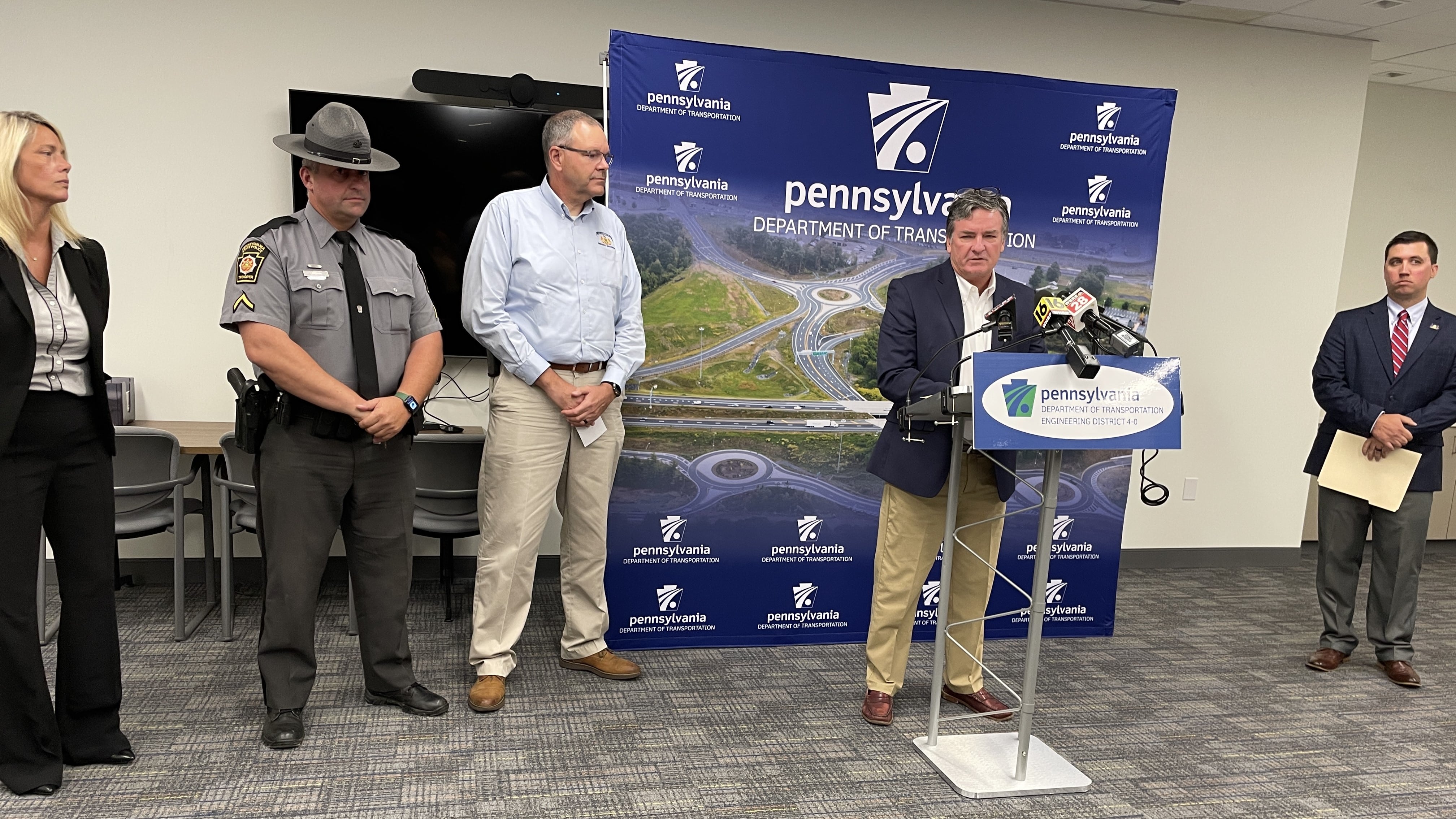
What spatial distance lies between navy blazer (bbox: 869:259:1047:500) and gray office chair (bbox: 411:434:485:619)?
186 cm

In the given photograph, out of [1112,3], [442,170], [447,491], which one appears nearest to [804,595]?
[447,491]

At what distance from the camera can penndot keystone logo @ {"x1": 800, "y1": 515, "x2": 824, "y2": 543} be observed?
3852 mm

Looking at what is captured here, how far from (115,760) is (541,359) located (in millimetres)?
1678

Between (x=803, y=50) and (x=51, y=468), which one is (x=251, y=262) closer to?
(x=51, y=468)

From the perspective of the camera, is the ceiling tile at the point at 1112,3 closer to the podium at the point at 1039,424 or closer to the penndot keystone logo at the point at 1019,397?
→ the podium at the point at 1039,424

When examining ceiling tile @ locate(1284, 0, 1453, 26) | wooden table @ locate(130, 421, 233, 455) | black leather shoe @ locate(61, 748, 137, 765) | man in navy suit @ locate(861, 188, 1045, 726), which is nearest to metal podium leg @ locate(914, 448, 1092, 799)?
man in navy suit @ locate(861, 188, 1045, 726)

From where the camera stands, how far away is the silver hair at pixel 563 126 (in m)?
3.09

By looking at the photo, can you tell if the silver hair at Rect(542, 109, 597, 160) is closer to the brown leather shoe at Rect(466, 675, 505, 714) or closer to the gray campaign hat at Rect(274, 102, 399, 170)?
the gray campaign hat at Rect(274, 102, 399, 170)

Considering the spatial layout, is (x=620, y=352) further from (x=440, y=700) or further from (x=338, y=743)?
(x=338, y=743)

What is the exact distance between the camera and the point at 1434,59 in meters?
5.67

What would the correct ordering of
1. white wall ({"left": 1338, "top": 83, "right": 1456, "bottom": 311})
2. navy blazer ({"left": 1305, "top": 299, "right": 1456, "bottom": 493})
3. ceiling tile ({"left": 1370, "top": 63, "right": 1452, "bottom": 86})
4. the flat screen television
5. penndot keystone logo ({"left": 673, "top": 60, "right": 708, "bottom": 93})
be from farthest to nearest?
white wall ({"left": 1338, "top": 83, "right": 1456, "bottom": 311})
ceiling tile ({"left": 1370, "top": 63, "right": 1452, "bottom": 86})
the flat screen television
navy blazer ({"left": 1305, "top": 299, "right": 1456, "bottom": 493})
penndot keystone logo ({"left": 673, "top": 60, "right": 708, "bottom": 93})

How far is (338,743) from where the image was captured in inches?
110

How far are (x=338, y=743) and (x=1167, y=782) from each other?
2495 mm

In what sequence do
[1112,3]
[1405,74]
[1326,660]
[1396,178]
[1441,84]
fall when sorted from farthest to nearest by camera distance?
[1396,178] → [1441,84] → [1405,74] → [1112,3] → [1326,660]
